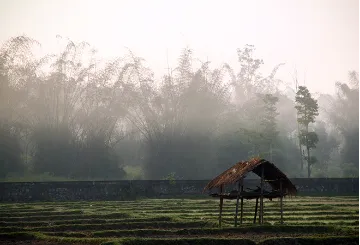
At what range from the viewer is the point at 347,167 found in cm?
5497

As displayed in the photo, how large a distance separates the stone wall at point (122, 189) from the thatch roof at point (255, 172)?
59.0ft

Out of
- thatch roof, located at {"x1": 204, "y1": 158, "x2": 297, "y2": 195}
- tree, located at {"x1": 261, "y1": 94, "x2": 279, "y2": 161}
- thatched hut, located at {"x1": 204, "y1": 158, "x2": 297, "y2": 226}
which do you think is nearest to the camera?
thatch roof, located at {"x1": 204, "y1": 158, "x2": 297, "y2": 195}

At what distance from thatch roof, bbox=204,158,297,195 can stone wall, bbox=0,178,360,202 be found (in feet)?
59.0

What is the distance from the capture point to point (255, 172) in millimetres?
Result: 19500

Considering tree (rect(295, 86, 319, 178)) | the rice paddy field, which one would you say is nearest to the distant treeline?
tree (rect(295, 86, 319, 178))

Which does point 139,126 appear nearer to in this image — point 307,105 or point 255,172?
point 307,105

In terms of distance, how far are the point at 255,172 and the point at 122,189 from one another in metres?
19.8

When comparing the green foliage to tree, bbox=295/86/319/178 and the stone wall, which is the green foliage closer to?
tree, bbox=295/86/319/178

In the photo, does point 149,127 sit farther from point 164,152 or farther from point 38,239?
point 38,239

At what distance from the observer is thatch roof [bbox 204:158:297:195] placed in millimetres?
18344

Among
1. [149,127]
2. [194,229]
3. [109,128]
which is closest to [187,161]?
[149,127]

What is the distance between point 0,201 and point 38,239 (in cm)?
1976

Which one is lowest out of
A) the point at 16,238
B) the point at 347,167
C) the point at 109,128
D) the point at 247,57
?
the point at 16,238

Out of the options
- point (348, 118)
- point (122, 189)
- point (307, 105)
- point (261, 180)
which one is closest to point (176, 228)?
point (261, 180)
